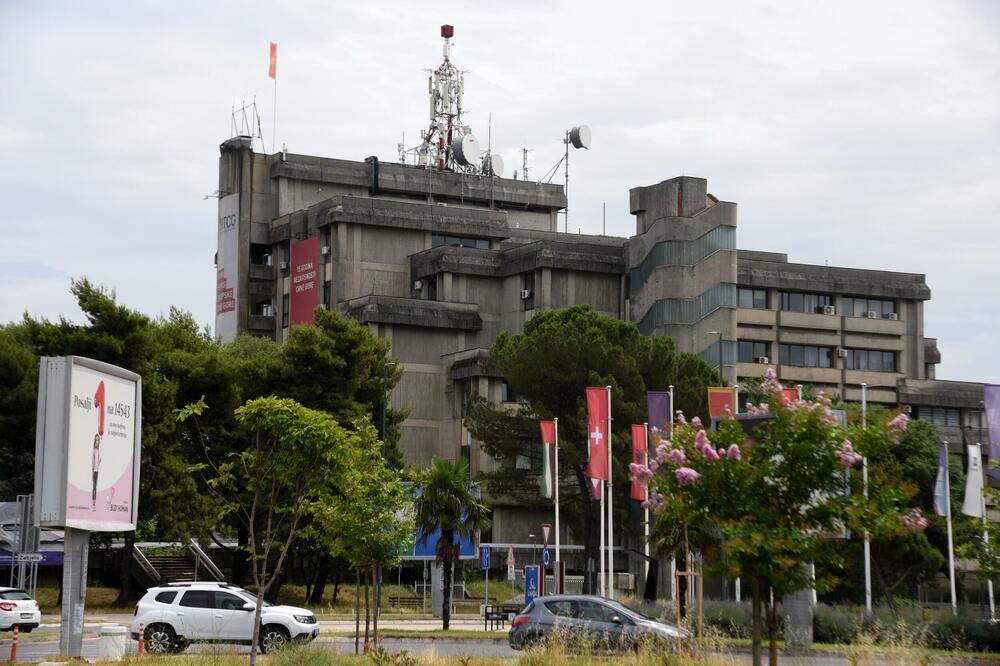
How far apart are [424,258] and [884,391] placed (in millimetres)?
32886

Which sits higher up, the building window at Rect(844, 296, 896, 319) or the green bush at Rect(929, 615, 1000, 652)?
the building window at Rect(844, 296, 896, 319)

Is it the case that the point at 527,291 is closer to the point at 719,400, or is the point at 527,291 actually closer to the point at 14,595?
the point at 719,400

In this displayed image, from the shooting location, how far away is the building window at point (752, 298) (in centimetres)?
9512

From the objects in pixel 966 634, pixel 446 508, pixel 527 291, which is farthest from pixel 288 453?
pixel 527 291

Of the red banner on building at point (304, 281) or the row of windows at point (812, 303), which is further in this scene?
the row of windows at point (812, 303)

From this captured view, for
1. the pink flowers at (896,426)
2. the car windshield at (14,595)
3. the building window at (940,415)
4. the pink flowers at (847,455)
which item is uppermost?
the building window at (940,415)

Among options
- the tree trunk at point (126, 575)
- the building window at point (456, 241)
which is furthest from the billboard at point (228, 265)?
the tree trunk at point (126, 575)

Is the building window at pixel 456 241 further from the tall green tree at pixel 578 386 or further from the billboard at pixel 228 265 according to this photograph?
the tall green tree at pixel 578 386

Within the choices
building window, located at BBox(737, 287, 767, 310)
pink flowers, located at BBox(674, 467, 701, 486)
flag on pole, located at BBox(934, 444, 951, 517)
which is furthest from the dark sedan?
building window, located at BBox(737, 287, 767, 310)

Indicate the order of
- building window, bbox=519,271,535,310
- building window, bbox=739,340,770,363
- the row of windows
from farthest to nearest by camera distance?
the row of windows
building window, bbox=739,340,770,363
building window, bbox=519,271,535,310

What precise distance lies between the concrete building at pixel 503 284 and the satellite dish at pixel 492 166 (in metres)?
1.35

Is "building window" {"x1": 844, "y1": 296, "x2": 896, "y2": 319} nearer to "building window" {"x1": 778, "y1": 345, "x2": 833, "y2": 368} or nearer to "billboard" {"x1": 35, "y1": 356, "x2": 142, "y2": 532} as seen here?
"building window" {"x1": 778, "y1": 345, "x2": 833, "y2": 368}

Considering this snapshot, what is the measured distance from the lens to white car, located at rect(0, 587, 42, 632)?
137 feet

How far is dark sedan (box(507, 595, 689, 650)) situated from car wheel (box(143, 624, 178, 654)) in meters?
7.93
